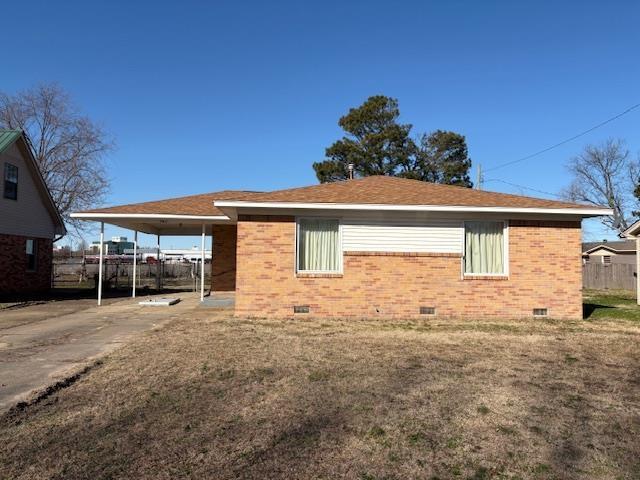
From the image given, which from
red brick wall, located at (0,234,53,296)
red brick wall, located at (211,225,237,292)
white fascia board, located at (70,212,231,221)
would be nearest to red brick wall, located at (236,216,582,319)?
white fascia board, located at (70,212,231,221)

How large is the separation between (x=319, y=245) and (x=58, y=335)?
5.71m

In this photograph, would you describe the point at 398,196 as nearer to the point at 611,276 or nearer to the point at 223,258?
the point at 223,258

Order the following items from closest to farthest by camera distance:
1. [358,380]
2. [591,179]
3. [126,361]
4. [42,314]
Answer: [358,380]
[126,361]
[42,314]
[591,179]

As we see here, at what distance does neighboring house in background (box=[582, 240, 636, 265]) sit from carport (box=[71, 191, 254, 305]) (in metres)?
35.0

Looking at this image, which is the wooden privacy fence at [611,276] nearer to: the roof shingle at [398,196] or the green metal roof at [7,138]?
the roof shingle at [398,196]

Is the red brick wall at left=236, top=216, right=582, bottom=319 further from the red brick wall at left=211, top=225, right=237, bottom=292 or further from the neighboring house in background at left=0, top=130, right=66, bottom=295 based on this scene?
the neighboring house in background at left=0, top=130, right=66, bottom=295

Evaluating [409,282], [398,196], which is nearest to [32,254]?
[398,196]

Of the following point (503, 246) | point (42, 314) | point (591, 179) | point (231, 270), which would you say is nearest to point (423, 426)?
point (503, 246)

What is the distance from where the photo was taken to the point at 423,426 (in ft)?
15.7

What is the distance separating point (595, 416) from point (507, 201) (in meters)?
8.24

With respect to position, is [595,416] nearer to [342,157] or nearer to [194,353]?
[194,353]

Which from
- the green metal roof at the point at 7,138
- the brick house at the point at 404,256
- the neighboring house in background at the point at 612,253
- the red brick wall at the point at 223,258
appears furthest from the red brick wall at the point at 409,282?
the neighboring house in background at the point at 612,253

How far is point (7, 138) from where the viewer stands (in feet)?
64.6

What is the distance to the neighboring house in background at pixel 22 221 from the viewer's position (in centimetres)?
1991
